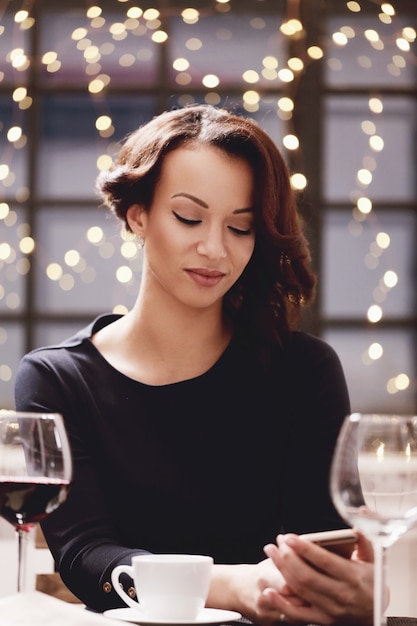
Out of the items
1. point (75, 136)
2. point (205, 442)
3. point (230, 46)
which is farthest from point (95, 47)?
point (205, 442)

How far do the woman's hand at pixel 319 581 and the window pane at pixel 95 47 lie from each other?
2200 millimetres

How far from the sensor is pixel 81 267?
2.99 meters

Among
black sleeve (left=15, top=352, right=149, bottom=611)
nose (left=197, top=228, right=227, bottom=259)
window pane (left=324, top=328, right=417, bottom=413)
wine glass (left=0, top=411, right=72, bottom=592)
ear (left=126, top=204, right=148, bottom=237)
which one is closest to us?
wine glass (left=0, top=411, right=72, bottom=592)

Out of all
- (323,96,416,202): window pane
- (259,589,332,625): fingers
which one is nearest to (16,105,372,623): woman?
(259,589,332,625): fingers

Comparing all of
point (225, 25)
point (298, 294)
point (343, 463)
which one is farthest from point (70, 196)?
point (343, 463)

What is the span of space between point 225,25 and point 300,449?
66.2 inches

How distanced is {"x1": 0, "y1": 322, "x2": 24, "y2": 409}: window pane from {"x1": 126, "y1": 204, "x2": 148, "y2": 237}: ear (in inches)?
53.2

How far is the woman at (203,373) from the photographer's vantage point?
1589 millimetres

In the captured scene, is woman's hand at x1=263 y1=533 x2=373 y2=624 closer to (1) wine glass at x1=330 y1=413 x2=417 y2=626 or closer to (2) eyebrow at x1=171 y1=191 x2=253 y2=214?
(1) wine glass at x1=330 y1=413 x2=417 y2=626

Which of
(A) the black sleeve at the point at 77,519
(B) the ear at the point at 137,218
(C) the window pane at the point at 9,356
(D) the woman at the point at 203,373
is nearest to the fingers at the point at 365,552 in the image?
(A) the black sleeve at the point at 77,519

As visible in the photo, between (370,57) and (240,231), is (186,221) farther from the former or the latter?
(370,57)

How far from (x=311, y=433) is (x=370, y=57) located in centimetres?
165

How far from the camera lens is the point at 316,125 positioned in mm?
3000

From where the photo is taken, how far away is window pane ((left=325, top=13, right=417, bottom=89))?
9.87 ft
